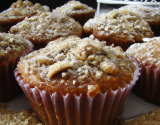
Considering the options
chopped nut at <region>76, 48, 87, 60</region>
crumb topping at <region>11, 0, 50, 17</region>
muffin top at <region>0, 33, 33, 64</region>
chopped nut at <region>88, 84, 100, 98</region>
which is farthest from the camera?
crumb topping at <region>11, 0, 50, 17</region>

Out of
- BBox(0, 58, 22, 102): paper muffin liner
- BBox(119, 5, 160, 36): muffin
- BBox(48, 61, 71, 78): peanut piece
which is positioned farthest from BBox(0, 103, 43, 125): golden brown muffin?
BBox(119, 5, 160, 36): muffin

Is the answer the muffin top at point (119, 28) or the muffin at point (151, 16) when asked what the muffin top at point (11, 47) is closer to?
the muffin top at point (119, 28)

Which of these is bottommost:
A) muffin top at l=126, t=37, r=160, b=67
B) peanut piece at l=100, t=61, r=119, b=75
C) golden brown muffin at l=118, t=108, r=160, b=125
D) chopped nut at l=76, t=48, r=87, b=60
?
golden brown muffin at l=118, t=108, r=160, b=125

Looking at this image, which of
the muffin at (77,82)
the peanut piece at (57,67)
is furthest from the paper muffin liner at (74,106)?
the peanut piece at (57,67)

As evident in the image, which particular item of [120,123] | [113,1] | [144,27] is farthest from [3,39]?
[113,1]

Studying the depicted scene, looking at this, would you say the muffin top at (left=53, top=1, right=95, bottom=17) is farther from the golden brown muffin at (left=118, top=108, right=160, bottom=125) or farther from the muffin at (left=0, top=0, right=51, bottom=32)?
the golden brown muffin at (left=118, top=108, right=160, bottom=125)

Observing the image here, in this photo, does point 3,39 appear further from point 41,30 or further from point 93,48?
point 93,48
